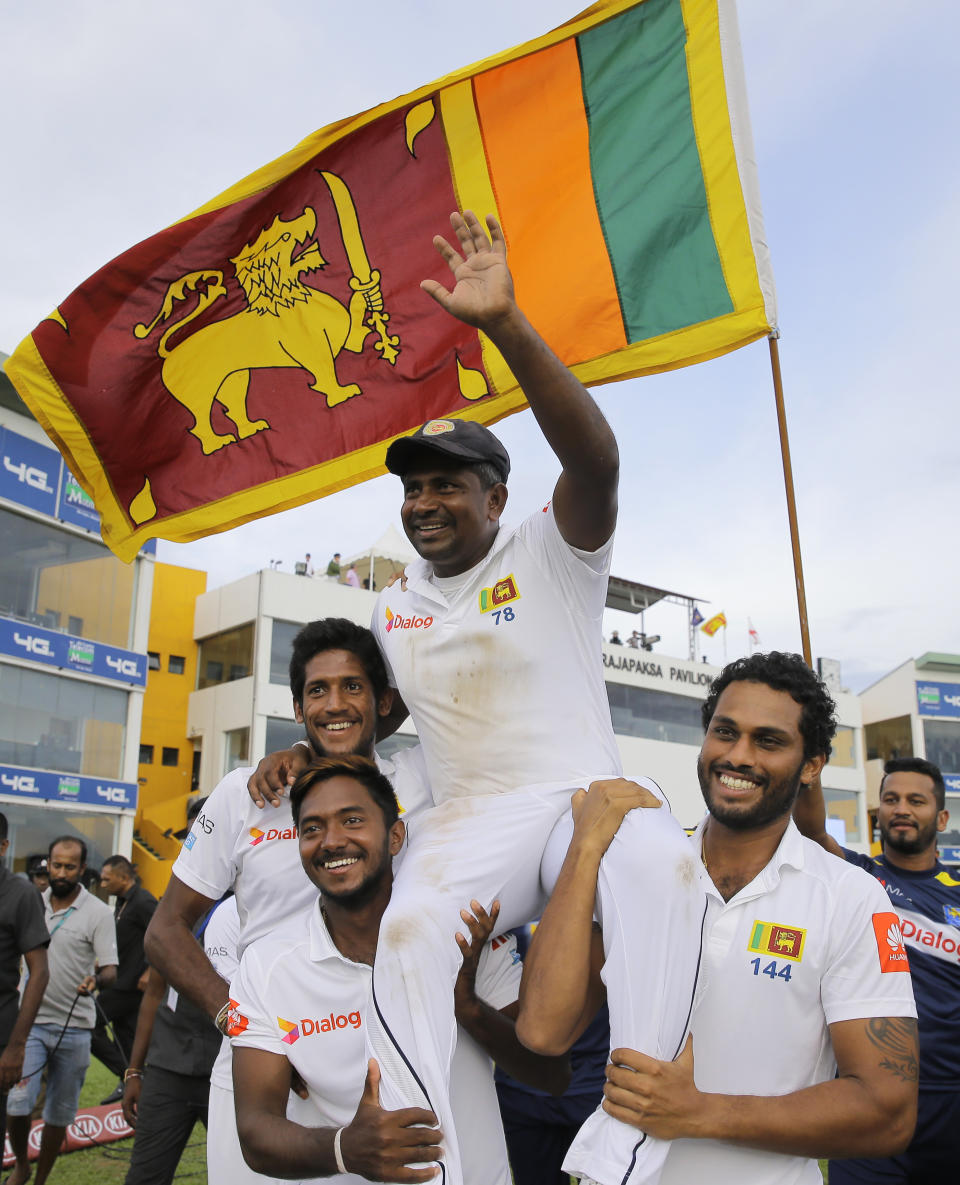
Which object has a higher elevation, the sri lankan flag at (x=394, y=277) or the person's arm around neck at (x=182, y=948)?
the sri lankan flag at (x=394, y=277)

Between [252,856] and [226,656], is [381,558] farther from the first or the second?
[252,856]

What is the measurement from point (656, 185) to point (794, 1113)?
4.19m

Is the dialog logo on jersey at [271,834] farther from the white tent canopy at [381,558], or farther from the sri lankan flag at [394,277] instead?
the white tent canopy at [381,558]

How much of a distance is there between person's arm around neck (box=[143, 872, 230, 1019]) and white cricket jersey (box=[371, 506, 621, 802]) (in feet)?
4.31

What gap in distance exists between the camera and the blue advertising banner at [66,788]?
79.4 ft

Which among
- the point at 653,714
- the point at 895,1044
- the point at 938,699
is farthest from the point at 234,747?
the point at 895,1044

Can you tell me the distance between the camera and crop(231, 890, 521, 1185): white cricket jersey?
10.1 ft

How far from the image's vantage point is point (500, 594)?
3.30 meters

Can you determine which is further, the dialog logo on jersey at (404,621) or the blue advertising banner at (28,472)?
the blue advertising banner at (28,472)

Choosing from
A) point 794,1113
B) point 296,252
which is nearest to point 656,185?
point 296,252

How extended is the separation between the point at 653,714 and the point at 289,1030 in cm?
4032

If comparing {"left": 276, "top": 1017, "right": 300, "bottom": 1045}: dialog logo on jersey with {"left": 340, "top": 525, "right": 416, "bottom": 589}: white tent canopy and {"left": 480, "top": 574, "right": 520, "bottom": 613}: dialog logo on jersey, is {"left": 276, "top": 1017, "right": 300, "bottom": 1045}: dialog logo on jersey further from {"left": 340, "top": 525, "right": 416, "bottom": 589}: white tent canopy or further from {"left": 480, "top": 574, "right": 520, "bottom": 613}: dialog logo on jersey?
{"left": 340, "top": 525, "right": 416, "bottom": 589}: white tent canopy

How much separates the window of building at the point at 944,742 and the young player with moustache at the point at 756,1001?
49380 millimetres

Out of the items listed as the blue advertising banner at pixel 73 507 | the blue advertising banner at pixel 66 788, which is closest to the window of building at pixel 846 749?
the blue advertising banner at pixel 66 788
